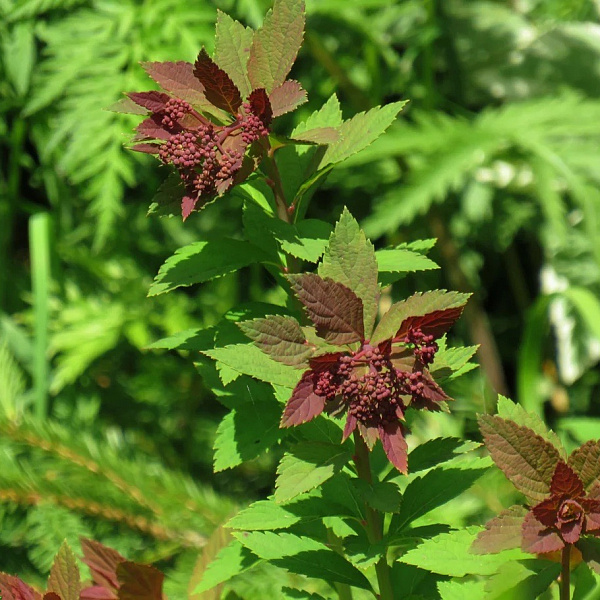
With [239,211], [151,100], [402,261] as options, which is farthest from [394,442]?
[239,211]

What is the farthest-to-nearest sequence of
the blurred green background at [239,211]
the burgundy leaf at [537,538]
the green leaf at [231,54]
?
the blurred green background at [239,211]
the green leaf at [231,54]
the burgundy leaf at [537,538]

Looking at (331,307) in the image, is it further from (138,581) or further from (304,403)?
(138,581)

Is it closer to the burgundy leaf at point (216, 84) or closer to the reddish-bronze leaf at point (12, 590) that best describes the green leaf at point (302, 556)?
the reddish-bronze leaf at point (12, 590)

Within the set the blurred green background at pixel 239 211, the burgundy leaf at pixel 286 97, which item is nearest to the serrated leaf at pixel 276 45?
the burgundy leaf at pixel 286 97

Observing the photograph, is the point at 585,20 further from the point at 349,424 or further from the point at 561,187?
the point at 349,424

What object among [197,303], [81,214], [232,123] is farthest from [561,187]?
[232,123]
